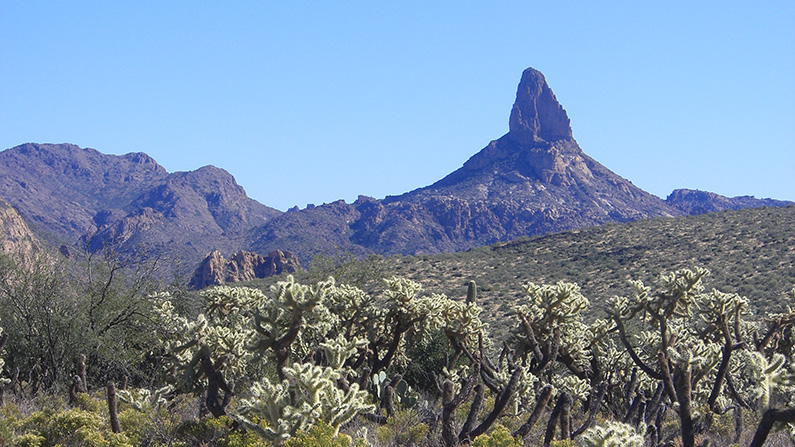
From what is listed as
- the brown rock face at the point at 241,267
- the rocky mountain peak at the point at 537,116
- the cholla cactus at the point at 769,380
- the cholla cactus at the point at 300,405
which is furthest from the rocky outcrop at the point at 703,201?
the cholla cactus at the point at 300,405

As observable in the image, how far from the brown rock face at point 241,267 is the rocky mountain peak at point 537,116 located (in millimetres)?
104779

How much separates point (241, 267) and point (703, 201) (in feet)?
470

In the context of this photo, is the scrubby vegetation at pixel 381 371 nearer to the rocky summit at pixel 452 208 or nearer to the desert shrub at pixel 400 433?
the desert shrub at pixel 400 433

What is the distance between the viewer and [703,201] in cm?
17838

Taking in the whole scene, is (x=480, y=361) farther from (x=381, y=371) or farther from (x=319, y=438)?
(x=319, y=438)

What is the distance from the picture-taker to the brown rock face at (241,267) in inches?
3059

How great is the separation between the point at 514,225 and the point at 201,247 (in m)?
67.0

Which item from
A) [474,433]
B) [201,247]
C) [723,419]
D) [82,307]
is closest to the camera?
[474,433]

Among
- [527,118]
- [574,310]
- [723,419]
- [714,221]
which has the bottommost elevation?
[723,419]

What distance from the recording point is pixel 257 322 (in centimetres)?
919

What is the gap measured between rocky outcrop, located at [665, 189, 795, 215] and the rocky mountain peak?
3431cm

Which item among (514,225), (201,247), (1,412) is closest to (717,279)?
(1,412)

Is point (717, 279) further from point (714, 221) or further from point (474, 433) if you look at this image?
point (474, 433)

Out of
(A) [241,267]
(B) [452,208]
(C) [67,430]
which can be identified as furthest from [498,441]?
(B) [452,208]
